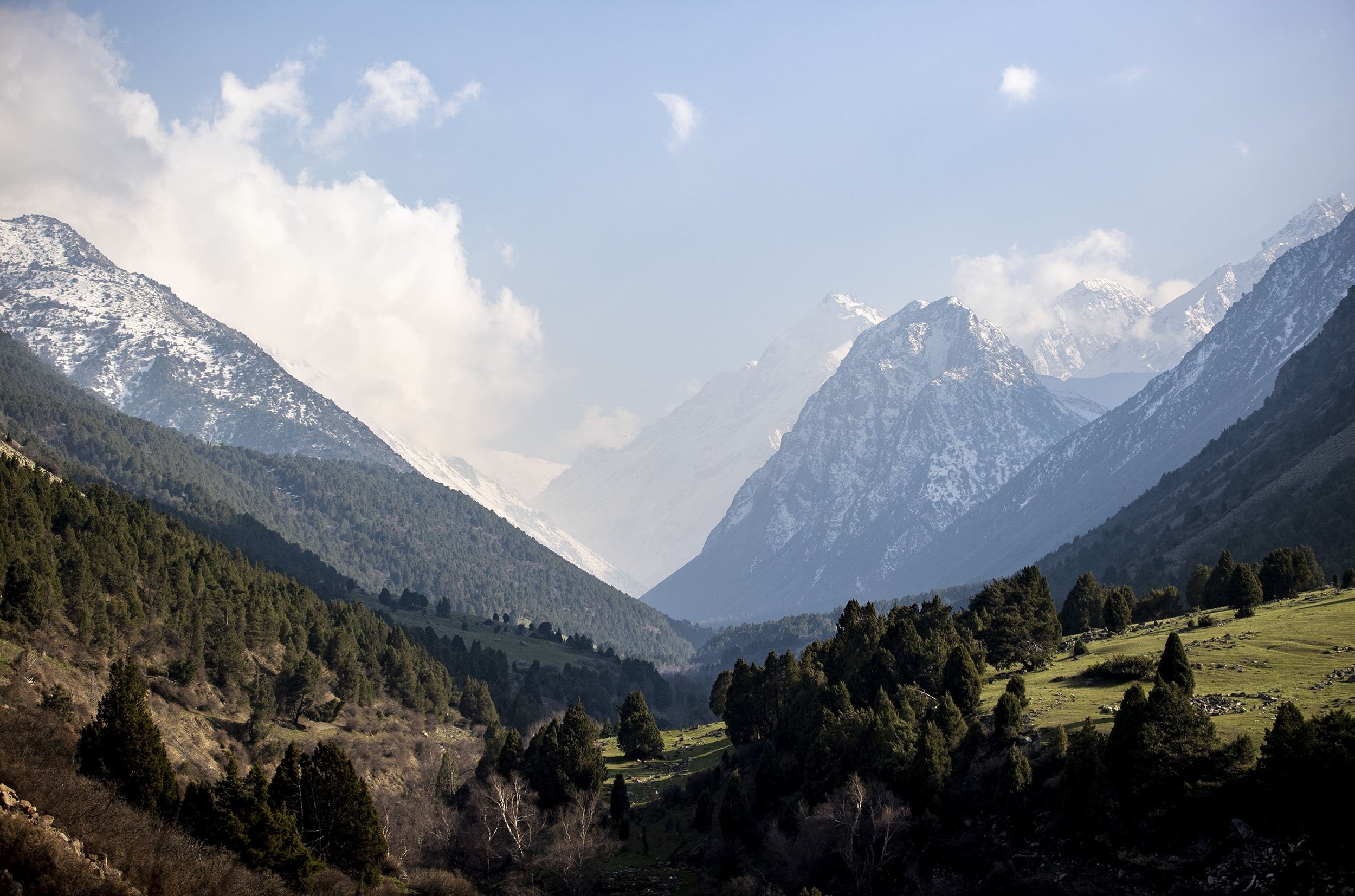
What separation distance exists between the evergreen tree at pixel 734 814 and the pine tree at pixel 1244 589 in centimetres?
5356

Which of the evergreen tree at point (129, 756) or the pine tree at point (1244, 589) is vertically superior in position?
the evergreen tree at point (129, 756)

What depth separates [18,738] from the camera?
59.8m

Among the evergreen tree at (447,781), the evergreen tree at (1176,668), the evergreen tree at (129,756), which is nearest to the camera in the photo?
the evergreen tree at (129,756)

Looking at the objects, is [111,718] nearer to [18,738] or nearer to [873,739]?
[18,738]

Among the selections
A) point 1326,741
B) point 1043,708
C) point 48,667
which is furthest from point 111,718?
point 1326,741

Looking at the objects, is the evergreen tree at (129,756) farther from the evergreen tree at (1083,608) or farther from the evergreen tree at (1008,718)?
the evergreen tree at (1083,608)

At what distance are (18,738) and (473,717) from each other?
381ft

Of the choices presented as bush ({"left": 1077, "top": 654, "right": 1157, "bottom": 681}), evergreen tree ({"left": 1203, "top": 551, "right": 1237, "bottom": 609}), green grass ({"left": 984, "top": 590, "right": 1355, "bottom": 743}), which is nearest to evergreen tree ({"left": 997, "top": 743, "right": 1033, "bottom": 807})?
green grass ({"left": 984, "top": 590, "right": 1355, "bottom": 743})

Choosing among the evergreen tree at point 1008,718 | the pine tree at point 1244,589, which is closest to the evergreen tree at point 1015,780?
the evergreen tree at point 1008,718

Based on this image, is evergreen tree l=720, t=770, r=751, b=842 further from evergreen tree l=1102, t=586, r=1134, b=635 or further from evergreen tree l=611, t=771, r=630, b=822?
evergreen tree l=1102, t=586, r=1134, b=635

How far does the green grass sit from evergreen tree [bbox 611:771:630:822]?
3730cm

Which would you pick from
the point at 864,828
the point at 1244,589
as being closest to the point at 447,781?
the point at 864,828

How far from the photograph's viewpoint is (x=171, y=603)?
124 m

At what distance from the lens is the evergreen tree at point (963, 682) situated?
81750 millimetres
